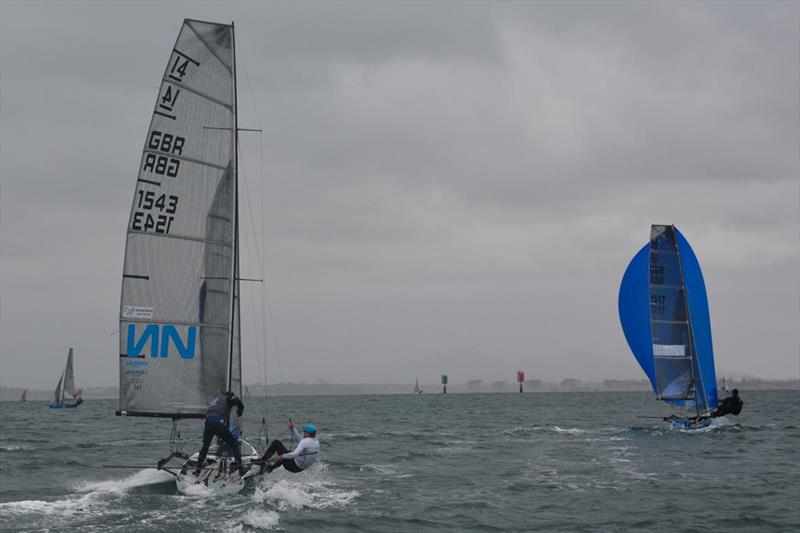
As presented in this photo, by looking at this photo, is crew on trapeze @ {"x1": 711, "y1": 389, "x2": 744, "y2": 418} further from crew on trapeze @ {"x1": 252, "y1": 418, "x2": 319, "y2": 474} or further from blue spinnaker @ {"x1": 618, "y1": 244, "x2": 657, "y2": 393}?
crew on trapeze @ {"x1": 252, "y1": 418, "x2": 319, "y2": 474}

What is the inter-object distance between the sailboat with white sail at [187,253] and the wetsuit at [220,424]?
360 millimetres

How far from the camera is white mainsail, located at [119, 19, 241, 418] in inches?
830

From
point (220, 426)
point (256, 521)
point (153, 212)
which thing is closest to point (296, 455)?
point (220, 426)

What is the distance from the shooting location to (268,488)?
842 inches

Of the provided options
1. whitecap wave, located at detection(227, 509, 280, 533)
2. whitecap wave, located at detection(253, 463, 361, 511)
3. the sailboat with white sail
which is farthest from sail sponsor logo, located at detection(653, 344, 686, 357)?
whitecap wave, located at detection(227, 509, 280, 533)

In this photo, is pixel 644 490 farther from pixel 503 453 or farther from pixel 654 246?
pixel 654 246

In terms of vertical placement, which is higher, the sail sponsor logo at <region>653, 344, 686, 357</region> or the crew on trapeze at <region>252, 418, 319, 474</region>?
the sail sponsor logo at <region>653, 344, 686, 357</region>

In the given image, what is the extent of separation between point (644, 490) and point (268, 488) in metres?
9.70

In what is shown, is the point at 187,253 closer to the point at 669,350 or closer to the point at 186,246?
the point at 186,246

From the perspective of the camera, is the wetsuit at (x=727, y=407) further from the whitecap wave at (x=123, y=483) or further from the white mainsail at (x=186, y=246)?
the white mainsail at (x=186, y=246)

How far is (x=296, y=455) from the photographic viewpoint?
68.2 ft

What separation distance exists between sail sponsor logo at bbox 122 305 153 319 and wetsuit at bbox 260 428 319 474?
168 inches

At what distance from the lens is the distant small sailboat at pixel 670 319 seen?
44.9 m

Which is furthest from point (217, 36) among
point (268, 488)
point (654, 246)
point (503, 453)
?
point (654, 246)
